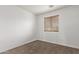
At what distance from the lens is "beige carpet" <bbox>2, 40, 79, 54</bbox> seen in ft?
3.57

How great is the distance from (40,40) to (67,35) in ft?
1.33

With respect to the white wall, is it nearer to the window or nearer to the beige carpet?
the beige carpet

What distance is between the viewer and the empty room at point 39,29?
3.57 feet

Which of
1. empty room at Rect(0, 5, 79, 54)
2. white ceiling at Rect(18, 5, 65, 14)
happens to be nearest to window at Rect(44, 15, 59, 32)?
empty room at Rect(0, 5, 79, 54)

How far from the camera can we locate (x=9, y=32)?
1.11 meters

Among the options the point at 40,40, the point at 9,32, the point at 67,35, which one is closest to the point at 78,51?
the point at 67,35

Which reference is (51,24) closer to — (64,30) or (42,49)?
(64,30)

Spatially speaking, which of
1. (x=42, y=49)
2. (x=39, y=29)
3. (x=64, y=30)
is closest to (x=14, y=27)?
(x=39, y=29)

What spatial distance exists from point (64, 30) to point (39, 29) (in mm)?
357

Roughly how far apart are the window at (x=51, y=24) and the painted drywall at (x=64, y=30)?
44 mm

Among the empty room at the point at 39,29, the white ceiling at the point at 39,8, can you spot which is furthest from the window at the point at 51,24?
the white ceiling at the point at 39,8

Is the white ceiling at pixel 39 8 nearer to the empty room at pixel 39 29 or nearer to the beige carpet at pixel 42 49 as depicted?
the empty room at pixel 39 29
